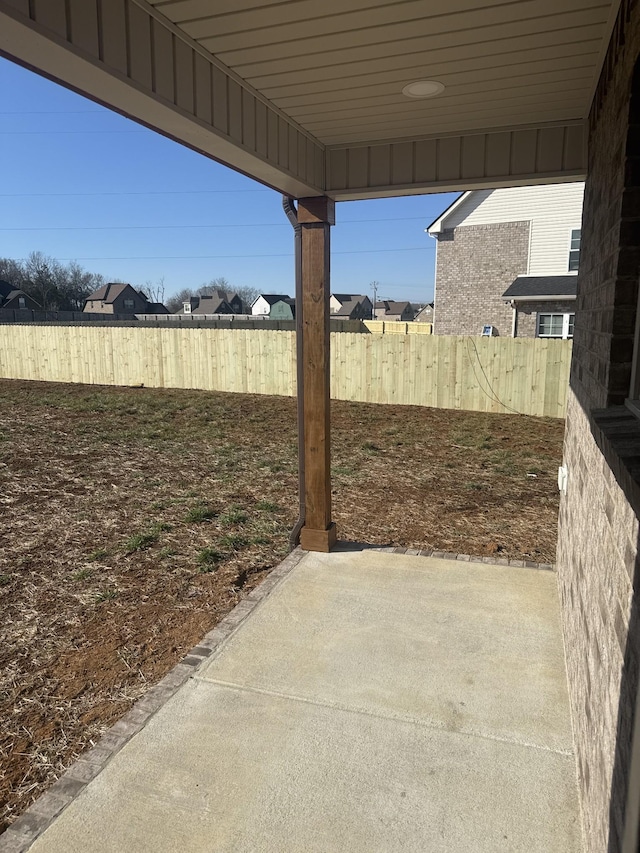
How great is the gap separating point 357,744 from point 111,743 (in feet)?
3.31

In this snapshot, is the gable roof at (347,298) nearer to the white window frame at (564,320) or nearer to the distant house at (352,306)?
the distant house at (352,306)

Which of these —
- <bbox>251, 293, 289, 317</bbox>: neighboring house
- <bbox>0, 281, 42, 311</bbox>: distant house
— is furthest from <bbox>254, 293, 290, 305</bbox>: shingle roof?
<bbox>0, 281, 42, 311</bbox>: distant house

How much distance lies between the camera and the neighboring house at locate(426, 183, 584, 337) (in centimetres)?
1570

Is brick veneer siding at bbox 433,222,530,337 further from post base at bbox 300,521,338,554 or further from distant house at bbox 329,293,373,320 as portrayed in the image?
distant house at bbox 329,293,373,320

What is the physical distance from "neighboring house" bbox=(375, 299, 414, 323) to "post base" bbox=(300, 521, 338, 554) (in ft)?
218

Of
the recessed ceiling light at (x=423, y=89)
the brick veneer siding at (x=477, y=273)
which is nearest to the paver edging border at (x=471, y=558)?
the recessed ceiling light at (x=423, y=89)

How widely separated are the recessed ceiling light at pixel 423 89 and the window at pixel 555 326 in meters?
13.7

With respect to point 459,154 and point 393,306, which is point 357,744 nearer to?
point 459,154

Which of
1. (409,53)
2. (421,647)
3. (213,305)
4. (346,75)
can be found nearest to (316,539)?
(421,647)

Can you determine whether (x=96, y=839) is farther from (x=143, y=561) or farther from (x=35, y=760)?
(x=143, y=561)

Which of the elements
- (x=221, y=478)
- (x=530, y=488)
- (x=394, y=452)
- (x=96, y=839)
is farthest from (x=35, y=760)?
(x=394, y=452)

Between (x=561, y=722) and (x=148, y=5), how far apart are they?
325 centimetres

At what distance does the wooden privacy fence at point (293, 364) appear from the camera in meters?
10.9

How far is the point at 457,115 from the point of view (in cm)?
326
